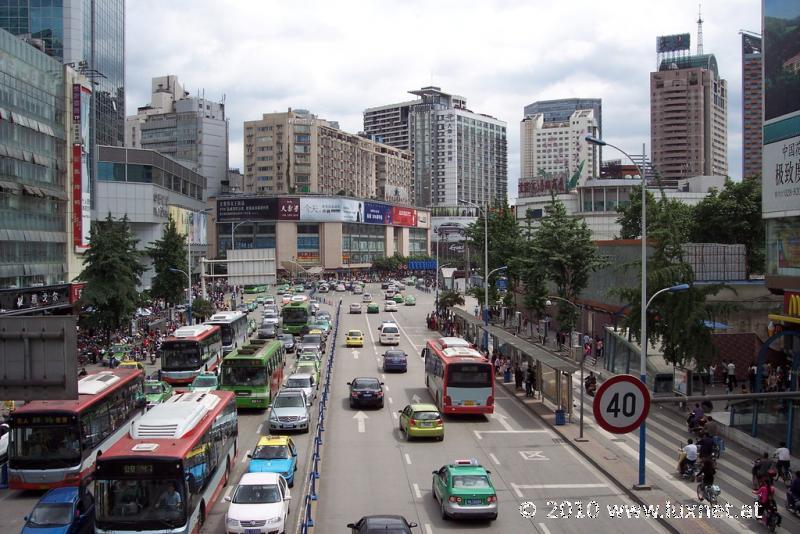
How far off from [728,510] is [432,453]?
373 inches

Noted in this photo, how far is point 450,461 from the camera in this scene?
23.9 meters

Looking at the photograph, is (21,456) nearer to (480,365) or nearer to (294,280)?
(480,365)

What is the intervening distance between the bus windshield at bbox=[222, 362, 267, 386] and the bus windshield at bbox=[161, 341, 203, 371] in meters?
6.58

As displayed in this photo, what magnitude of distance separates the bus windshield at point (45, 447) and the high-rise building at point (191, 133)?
153 m

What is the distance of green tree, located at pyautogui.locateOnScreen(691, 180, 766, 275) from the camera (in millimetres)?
64562

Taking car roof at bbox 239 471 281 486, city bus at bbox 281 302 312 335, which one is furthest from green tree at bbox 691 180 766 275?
car roof at bbox 239 471 281 486

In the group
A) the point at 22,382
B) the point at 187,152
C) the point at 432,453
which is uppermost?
the point at 187,152

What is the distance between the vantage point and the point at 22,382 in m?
14.3

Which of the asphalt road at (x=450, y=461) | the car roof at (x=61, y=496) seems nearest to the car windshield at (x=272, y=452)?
the asphalt road at (x=450, y=461)

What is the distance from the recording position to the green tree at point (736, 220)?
64.6m

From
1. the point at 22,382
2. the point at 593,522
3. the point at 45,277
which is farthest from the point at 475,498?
the point at 45,277

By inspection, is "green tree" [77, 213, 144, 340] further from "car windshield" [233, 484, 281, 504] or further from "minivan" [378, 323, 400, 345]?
"car windshield" [233, 484, 281, 504]

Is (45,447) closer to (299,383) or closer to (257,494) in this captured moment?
(257,494)

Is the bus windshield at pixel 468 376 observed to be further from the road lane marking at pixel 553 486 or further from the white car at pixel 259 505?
the white car at pixel 259 505
